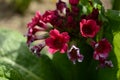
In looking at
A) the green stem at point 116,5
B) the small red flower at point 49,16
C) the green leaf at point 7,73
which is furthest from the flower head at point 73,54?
the green stem at point 116,5

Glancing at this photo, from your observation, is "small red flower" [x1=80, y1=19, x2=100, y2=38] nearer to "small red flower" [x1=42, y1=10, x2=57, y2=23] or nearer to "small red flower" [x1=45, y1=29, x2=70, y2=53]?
"small red flower" [x1=45, y1=29, x2=70, y2=53]

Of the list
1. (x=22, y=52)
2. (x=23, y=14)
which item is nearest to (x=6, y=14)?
(x=23, y=14)

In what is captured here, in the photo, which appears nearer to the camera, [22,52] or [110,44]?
[110,44]

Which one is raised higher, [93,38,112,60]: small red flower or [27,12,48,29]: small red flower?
[27,12,48,29]: small red flower

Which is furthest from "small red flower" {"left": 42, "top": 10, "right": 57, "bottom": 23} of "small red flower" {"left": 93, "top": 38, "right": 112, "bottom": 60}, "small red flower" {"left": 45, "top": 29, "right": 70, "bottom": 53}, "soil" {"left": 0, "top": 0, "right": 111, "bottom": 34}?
"soil" {"left": 0, "top": 0, "right": 111, "bottom": 34}

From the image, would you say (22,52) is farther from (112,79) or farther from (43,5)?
(43,5)
